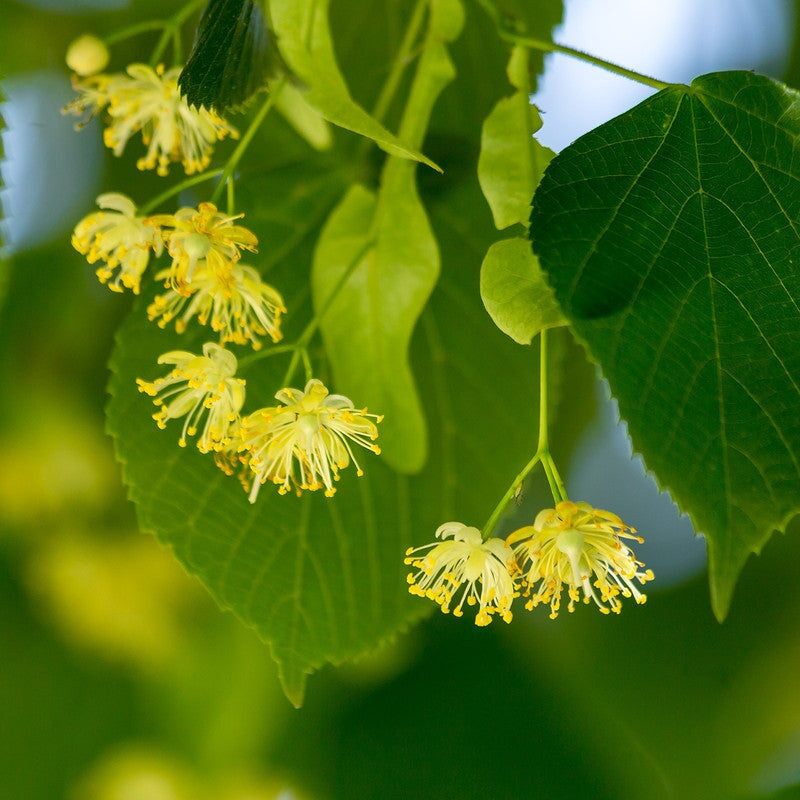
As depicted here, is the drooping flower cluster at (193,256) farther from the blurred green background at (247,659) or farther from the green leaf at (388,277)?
the blurred green background at (247,659)

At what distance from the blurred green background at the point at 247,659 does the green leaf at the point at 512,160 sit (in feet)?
1.55

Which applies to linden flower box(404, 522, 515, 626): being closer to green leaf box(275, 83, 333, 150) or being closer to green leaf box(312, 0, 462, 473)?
green leaf box(312, 0, 462, 473)

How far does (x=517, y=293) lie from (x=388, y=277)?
0.41 feet

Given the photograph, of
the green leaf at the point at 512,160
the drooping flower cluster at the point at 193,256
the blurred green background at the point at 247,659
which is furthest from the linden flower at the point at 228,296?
the blurred green background at the point at 247,659

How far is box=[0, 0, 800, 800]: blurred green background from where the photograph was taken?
0.82 metres

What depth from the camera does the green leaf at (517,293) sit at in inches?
14.0

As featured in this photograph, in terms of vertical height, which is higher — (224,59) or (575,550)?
(224,59)

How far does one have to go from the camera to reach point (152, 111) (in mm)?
522

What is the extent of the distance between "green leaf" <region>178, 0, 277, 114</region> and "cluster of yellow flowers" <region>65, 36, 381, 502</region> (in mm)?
34

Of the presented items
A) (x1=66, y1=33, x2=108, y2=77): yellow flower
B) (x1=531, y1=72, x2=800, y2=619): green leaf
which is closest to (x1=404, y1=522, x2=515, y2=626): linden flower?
(x1=531, y1=72, x2=800, y2=619): green leaf

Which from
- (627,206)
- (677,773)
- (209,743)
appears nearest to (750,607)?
(677,773)

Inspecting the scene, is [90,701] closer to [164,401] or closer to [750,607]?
[164,401]

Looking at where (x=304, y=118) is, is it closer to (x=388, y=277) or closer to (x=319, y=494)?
(x=388, y=277)

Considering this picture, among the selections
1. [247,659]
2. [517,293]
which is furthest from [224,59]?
[247,659]
